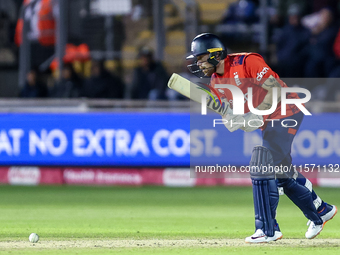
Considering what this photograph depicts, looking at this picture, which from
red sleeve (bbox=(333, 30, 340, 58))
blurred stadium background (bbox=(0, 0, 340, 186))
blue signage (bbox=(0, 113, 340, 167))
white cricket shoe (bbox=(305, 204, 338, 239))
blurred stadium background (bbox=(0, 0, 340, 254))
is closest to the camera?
white cricket shoe (bbox=(305, 204, 338, 239))

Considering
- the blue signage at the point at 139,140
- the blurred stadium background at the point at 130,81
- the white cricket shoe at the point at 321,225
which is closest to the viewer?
the white cricket shoe at the point at 321,225

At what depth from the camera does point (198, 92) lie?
6332mm

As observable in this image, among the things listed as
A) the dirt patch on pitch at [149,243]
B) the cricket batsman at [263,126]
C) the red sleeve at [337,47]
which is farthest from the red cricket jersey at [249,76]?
the red sleeve at [337,47]

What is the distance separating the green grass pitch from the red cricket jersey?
4.38ft

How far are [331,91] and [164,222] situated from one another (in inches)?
190

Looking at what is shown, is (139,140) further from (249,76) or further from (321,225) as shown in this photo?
(249,76)

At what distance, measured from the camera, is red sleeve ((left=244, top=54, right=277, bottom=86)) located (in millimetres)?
6133

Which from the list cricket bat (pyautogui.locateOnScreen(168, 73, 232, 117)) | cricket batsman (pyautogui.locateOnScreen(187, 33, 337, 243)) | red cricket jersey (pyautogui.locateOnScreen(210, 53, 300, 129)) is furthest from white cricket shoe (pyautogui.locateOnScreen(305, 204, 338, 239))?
cricket bat (pyautogui.locateOnScreen(168, 73, 232, 117))

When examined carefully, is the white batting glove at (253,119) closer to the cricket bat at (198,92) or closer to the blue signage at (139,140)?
the cricket bat at (198,92)

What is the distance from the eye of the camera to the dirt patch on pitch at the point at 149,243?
632 centimetres

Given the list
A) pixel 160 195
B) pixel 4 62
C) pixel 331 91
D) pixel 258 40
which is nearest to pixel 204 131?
pixel 160 195

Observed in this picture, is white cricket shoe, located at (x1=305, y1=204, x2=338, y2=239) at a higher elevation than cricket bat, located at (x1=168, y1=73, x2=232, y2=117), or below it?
below

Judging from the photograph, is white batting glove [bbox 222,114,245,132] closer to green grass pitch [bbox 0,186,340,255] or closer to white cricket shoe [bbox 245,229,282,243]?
white cricket shoe [bbox 245,229,282,243]

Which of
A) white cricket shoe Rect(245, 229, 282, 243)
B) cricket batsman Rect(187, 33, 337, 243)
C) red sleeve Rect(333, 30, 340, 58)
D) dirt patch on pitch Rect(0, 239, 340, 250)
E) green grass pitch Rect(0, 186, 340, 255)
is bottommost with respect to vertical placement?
green grass pitch Rect(0, 186, 340, 255)
